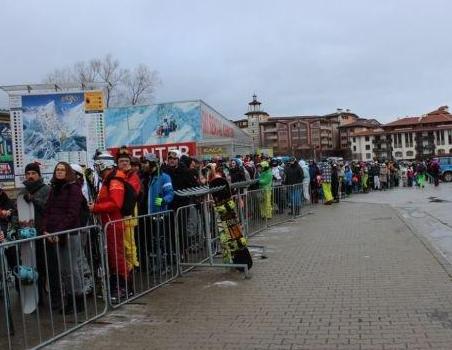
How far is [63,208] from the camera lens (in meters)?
6.56

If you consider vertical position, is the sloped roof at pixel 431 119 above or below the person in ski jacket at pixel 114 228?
above

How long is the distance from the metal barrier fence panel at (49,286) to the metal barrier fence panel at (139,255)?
0.17 m

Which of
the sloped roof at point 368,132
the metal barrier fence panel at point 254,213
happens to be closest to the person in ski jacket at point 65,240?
the metal barrier fence panel at point 254,213

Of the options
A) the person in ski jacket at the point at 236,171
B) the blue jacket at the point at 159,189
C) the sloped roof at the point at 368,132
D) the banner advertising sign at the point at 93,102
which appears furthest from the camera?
the sloped roof at the point at 368,132

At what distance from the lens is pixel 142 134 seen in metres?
18.8

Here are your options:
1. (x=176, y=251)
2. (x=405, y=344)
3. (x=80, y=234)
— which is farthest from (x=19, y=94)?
(x=405, y=344)

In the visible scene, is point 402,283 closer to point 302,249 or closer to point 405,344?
point 405,344

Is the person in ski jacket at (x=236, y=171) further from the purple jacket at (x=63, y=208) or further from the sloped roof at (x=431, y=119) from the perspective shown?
the sloped roof at (x=431, y=119)

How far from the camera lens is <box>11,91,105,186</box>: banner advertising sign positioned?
11.1m

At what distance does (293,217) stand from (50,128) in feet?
26.6

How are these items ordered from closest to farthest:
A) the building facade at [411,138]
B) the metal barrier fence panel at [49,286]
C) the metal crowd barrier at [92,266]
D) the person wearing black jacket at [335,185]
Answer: the metal barrier fence panel at [49,286]
the metal crowd barrier at [92,266]
the person wearing black jacket at [335,185]
the building facade at [411,138]

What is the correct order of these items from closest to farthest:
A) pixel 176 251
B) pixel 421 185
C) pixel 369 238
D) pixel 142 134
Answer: pixel 176 251 < pixel 369 238 < pixel 142 134 < pixel 421 185

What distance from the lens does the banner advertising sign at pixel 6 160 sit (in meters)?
14.6

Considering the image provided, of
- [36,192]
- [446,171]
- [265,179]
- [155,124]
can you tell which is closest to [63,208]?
[36,192]
